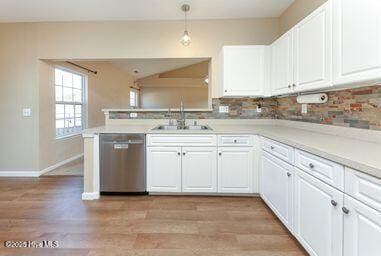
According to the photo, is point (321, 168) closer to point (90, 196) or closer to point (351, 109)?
point (351, 109)

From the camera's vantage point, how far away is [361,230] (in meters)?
1.33

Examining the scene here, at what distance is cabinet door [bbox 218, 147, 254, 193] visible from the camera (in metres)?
3.25

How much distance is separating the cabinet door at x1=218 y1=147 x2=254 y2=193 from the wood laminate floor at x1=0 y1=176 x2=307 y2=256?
5.5 inches

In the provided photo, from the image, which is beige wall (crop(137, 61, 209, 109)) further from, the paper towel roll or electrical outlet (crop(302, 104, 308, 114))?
the paper towel roll

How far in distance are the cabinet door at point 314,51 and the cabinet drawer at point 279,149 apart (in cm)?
57

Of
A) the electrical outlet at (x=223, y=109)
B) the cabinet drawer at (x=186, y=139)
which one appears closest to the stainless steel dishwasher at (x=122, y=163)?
the cabinet drawer at (x=186, y=139)

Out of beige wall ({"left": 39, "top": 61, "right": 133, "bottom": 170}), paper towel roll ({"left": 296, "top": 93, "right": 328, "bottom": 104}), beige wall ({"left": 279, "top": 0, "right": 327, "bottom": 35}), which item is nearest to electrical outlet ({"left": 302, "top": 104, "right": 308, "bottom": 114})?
paper towel roll ({"left": 296, "top": 93, "right": 328, "bottom": 104})

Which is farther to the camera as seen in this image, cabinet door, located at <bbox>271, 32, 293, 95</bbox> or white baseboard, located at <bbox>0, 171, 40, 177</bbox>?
white baseboard, located at <bbox>0, 171, 40, 177</bbox>

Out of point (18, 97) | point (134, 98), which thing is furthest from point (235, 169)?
point (134, 98)

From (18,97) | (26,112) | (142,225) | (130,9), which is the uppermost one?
(130,9)

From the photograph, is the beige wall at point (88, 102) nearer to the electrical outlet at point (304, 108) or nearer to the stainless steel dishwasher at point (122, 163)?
the stainless steel dishwasher at point (122, 163)

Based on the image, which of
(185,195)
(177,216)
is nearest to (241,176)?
(185,195)

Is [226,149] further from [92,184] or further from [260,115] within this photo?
[92,184]

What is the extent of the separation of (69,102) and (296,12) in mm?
4356
